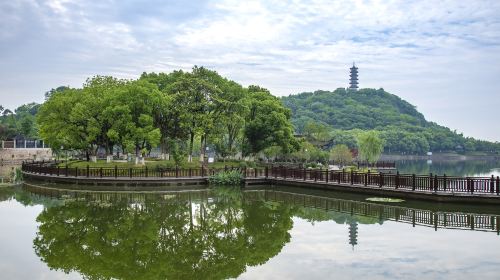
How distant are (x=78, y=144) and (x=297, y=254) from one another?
3632 centimetres

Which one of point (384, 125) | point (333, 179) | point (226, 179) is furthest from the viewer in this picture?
point (384, 125)

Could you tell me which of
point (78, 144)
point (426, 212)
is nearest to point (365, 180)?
point (426, 212)

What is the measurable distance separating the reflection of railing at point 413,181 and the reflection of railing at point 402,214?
10.6 feet

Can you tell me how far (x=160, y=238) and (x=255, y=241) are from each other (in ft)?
12.1

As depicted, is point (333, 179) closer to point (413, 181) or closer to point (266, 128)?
point (413, 181)

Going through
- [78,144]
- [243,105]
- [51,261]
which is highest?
[243,105]

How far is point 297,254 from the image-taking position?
49.0 ft

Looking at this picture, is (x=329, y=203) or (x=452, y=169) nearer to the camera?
(x=329, y=203)

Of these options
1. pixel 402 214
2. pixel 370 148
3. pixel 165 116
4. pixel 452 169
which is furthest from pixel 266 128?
pixel 452 169

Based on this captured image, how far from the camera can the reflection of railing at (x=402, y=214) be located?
65.7ft

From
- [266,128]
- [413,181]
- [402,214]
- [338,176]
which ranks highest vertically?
[266,128]

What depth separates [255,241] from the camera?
1703cm

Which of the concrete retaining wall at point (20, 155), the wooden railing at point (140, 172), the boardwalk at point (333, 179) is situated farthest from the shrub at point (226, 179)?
the concrete retaining wall at point (20, 155)

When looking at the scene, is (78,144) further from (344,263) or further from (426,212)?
(344,263)
